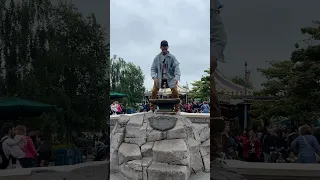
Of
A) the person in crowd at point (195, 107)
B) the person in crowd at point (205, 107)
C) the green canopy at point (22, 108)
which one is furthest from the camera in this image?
the person in crowd at point (195, 107)

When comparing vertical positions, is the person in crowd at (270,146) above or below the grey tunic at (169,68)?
below

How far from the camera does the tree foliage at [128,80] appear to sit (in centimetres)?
572

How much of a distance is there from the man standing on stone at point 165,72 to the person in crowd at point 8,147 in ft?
8.12

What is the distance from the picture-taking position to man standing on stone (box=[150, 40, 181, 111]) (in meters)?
6.56

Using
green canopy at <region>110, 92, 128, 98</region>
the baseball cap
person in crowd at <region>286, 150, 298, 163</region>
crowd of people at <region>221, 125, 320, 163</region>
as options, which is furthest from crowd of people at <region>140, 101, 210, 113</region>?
person in crowd at <region>286, 150, 298, 163</region>

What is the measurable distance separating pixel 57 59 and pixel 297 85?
10.3 feet

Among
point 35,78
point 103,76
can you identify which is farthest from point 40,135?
point 103,76

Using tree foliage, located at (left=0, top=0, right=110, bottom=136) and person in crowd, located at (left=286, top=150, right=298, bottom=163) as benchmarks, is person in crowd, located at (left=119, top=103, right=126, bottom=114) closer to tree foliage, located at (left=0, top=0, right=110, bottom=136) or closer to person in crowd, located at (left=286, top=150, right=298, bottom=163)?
tree foliage, located at (left=0, top=0, right=110, bottom=136)

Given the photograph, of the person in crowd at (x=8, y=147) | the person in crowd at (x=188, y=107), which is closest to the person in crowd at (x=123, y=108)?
the person in crowd at (x=188, y=107)

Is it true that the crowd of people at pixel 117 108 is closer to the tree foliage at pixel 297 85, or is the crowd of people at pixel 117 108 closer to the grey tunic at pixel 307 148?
the tree foliage at pixel 297 85

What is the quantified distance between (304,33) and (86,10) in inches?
111

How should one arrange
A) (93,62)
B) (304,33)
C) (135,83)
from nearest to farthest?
(304,33) < (93,62) < (135,83)

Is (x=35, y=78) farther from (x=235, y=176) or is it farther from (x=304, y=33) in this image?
(x=304, y=33)

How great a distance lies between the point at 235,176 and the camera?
5.21m
